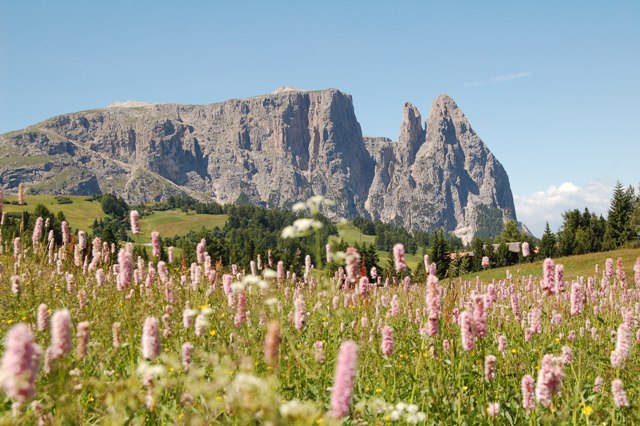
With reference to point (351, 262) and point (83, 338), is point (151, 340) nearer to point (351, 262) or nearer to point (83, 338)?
point (83, 338)

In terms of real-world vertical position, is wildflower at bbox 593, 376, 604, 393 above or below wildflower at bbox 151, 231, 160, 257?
below

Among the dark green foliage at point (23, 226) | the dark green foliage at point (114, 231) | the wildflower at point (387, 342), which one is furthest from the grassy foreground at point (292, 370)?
the dark green foliage at point (23, 226)

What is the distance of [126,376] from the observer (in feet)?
17.6

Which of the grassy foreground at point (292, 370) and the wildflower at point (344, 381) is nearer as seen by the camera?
the wildflower at point (344, 381)

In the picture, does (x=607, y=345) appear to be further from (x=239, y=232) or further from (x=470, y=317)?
(x=239, y=232)

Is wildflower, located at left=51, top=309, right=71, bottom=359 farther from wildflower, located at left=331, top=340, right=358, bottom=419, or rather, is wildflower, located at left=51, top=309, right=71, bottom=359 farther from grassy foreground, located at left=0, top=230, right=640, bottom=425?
wildflower, located at left=331, top=340, right=358, bottom=419

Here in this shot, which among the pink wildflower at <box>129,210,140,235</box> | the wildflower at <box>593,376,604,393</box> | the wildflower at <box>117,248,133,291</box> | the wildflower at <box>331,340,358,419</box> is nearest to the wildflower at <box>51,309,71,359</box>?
the wildflower at <box>117,248,133,291</box>

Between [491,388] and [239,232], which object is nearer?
[491,388]

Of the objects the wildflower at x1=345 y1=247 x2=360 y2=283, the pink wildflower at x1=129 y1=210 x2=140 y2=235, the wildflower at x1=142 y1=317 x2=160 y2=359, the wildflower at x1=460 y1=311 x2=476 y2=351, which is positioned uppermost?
the pink wildflower at x1=129 y1=210 x2=140 y2=235

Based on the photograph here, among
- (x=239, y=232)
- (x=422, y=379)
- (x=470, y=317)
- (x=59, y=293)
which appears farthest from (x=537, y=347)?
(x=239, y=232)

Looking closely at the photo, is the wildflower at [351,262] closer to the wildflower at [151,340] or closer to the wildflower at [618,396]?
the wildflower at [151,340]

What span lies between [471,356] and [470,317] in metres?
2.12

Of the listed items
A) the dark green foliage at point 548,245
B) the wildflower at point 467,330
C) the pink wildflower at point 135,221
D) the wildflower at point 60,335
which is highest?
the pink wildflower at point 135,221

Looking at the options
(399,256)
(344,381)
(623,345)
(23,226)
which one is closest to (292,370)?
(399,256)
